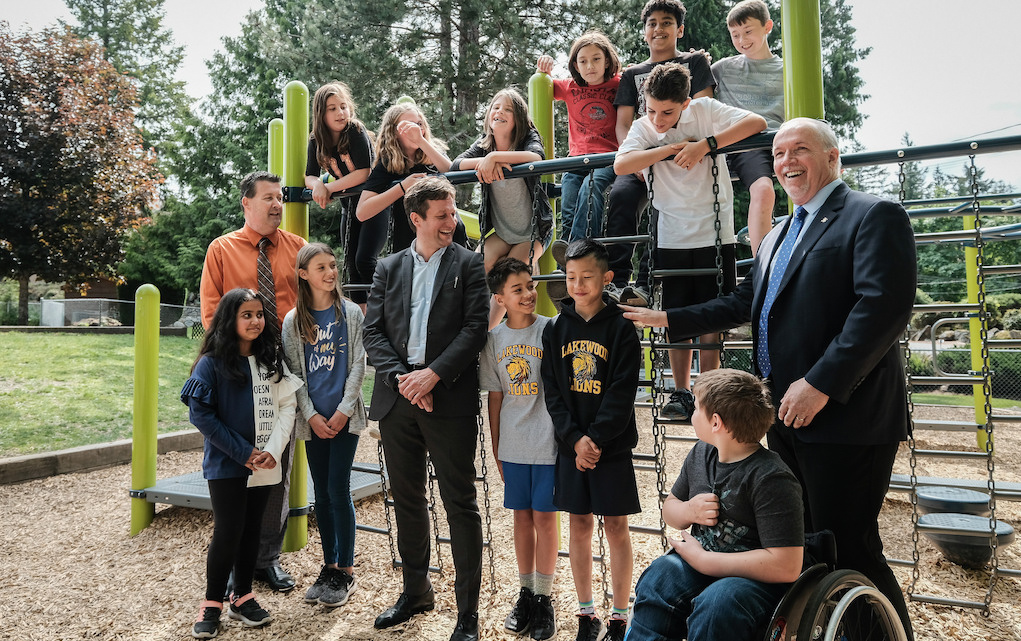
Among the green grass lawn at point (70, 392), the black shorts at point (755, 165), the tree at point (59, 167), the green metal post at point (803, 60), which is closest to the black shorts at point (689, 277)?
the black shorts at point (755, 165)

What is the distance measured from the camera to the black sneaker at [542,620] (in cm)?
311

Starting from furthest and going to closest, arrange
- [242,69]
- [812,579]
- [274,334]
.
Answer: [242,69] < [274,334] < [812,579]

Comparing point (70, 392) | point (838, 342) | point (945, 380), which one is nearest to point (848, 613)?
point (838, 342)

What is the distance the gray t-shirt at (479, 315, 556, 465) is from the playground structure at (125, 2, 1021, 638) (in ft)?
1.08

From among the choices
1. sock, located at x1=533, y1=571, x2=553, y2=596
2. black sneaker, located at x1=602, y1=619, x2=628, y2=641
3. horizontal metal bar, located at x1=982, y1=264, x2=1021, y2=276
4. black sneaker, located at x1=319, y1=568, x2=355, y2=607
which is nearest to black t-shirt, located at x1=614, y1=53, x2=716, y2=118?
horizontal metal bar, located at x1=982, y1=264, x2=1021, y2=276

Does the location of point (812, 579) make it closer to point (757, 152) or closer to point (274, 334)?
point (757, 152)

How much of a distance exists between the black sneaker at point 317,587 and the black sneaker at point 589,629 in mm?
1486

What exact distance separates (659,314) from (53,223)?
13.5 metres

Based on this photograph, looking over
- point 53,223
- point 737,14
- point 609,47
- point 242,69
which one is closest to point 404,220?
point 609,47

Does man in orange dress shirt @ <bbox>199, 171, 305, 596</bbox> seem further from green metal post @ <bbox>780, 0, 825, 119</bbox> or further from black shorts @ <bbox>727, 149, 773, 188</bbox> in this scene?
green metal post @ <bbox>780, 0, 825, 119</bbox>

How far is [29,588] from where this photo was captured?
3.96 metres

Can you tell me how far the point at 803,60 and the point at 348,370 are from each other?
2689 mm

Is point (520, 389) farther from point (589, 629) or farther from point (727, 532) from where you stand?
point (727, 532)

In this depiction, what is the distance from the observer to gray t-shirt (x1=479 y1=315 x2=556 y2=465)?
309 cm
